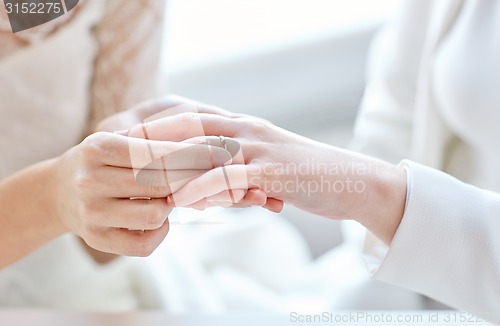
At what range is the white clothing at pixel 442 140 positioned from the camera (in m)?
0.58

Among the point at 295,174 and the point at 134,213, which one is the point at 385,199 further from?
the point at 134,213

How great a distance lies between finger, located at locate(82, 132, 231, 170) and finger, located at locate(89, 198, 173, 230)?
1.1 inches

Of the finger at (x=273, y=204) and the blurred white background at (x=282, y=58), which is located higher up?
the finger at (x=273, y=204)

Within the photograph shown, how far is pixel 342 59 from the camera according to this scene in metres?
1.48

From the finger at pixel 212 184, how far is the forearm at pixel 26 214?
0.51 ft

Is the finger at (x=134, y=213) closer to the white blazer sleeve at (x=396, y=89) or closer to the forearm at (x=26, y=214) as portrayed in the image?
the forearm at (x=26, y=214)

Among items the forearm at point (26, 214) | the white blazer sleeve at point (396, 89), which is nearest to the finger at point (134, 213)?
the forearm at point (26, 214)

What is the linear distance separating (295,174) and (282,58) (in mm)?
911

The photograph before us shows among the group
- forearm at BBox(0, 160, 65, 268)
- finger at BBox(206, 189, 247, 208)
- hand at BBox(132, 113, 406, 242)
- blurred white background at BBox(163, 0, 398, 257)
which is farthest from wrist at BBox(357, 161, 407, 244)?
blurred white background at BBox(163, 0, 398, 257)

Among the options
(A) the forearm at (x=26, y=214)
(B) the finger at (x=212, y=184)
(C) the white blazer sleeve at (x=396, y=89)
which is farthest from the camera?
(C) the white blazer sleeve at (x=396, y=89)

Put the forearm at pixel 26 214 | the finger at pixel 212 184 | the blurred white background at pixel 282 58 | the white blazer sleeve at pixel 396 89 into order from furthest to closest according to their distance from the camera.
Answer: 1. the blurred white background at pixel 282 58
2. the white blazer sleeve at pixel 396 89
3. the forearm at pixel 26 214
4. the finger at pixel 212 184

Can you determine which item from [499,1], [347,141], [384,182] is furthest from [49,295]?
[347,141]

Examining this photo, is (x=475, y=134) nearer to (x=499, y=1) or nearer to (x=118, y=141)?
(x=499, y=1)

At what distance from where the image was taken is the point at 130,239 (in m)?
0.54
